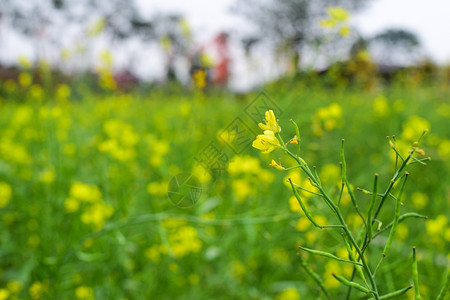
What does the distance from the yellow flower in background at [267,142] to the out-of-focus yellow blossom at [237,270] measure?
120 centimetres

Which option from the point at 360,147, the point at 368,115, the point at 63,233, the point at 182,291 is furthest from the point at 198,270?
the point at 368,115

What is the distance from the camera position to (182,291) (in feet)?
5.49

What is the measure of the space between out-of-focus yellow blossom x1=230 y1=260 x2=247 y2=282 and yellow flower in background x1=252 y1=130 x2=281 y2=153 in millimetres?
1199

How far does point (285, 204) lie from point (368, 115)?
2.37 m

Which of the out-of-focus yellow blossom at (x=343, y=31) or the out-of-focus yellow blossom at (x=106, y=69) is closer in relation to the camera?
the out-of-focus yellow blossom at (x=343, y=31)

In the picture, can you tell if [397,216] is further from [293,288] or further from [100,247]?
[100,247]

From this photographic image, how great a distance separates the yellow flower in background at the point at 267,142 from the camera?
441mm

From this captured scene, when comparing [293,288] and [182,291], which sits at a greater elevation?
[293,288]

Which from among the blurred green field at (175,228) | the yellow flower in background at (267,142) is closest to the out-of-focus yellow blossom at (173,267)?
the blurred green field at (175,228)

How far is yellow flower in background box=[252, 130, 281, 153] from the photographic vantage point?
44 cm

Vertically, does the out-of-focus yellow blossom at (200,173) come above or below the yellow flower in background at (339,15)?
below

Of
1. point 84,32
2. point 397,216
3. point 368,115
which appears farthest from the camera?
point 368,115

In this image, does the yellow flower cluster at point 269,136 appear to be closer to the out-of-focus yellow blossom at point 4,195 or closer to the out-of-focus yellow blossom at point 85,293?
the out-of-focus yellow blossom at point 85,293

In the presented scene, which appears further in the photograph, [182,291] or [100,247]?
[182,291]
